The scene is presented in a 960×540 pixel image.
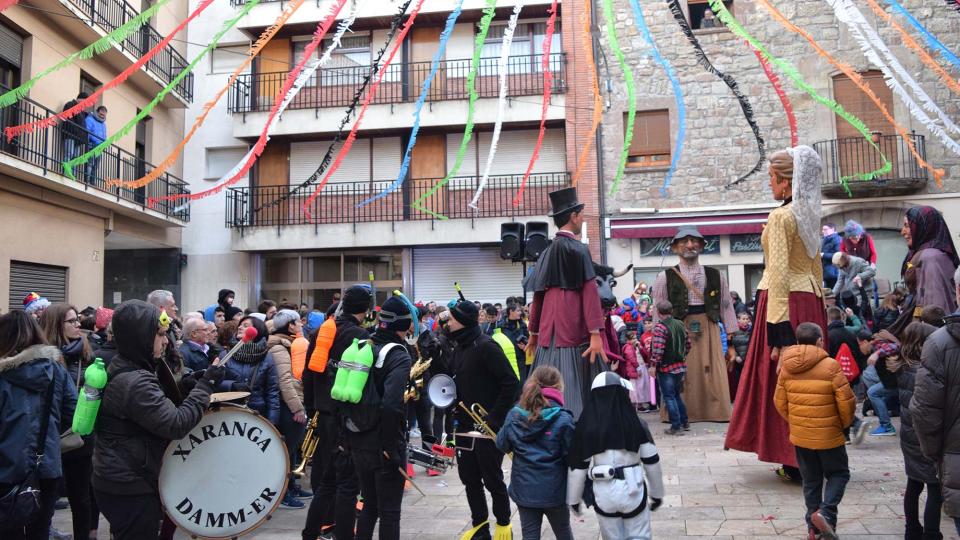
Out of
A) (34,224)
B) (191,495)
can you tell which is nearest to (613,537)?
(191,495)

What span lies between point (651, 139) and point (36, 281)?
586 inches

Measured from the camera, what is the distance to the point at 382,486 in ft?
16.3

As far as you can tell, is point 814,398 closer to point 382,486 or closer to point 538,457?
point 538,457

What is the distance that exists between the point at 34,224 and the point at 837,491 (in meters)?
15.9

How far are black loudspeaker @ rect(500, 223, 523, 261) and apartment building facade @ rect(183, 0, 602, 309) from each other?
9035 mm

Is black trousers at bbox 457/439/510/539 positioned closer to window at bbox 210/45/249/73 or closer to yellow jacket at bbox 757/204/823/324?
yellow jacket at bbox 757/204/823/324

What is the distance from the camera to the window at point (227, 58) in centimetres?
2338

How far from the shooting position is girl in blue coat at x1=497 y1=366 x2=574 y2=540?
4.58 metres

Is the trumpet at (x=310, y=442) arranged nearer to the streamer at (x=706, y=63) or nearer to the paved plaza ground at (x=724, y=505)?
the paved plaza ground at (x=724, y=505)

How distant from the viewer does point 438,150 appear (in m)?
22.4

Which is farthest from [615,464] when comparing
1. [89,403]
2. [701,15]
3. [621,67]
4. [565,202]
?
[701,15]

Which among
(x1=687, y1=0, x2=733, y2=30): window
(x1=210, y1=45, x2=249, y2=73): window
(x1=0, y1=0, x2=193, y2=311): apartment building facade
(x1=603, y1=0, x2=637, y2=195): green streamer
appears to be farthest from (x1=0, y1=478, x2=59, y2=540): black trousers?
(x1=210, y1=45, x2=249, y2=73): window

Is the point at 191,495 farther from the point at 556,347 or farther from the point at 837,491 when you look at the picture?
the point at 837,491

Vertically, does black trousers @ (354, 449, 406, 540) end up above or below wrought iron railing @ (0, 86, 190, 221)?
below
